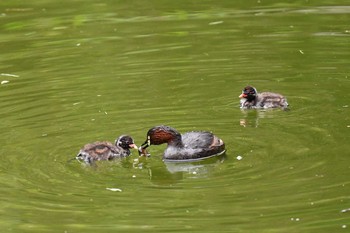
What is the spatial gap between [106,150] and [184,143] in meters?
0.88

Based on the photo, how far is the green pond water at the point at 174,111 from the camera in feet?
32.8

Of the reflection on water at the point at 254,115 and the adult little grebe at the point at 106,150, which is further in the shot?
the reflection on water at the point at 254,115

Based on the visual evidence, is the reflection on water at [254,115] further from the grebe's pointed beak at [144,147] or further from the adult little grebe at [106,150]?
the adult little grebe at [106,150]

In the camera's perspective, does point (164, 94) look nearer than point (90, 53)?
Yes

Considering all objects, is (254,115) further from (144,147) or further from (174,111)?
(144,147)

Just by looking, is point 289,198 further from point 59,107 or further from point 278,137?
point 59,107

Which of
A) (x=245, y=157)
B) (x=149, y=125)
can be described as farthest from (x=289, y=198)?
(x=149, y=125)

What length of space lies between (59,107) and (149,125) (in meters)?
1.75

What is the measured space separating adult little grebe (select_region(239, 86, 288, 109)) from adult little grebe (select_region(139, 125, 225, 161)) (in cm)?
Result: 197

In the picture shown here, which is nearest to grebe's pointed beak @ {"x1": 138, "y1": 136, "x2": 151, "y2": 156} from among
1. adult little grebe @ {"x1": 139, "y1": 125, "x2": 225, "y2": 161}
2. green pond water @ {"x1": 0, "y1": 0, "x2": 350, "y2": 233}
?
adult little grebe @ {"x1": 139, "y1": 125, "x2": 225, "y2": 161}

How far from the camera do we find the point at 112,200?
1038 centimetres

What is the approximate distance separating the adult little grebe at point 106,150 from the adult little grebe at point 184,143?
0.56 ft

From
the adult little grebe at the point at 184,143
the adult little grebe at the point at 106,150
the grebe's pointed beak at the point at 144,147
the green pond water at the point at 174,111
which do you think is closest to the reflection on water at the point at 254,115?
the green pond water at the point at 174,111

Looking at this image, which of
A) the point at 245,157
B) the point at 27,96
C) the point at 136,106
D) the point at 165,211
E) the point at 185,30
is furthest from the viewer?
the point at 185,30
